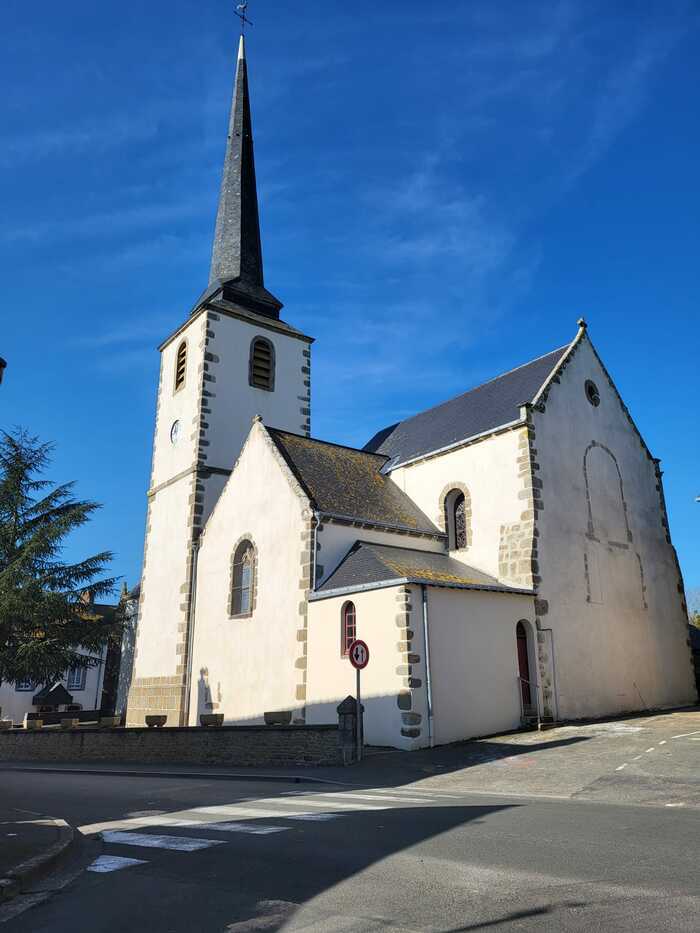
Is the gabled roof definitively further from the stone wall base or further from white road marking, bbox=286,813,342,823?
white road marking, bbox=286,813,342,823

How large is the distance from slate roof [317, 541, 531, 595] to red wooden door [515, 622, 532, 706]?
1.04m

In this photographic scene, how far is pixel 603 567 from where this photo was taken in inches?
842

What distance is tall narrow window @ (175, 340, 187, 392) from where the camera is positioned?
2790 centimetres

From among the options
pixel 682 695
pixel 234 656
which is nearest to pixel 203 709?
pixel 234 656

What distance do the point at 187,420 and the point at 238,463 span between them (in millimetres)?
4563

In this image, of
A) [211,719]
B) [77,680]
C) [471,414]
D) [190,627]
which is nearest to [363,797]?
[211,719]

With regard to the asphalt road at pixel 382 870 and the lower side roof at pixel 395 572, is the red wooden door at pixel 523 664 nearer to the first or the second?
the lower side roof at pixel 395 572

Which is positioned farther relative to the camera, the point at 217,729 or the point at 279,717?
the point at 279,717

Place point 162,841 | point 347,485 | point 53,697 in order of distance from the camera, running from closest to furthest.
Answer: point 162,841 < point 347,485 < point 53,697

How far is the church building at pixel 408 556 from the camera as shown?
16922 millimetres

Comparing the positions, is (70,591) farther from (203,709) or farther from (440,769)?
(440,769)

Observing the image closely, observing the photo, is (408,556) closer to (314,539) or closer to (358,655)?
(314,539)

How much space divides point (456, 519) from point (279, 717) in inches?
324

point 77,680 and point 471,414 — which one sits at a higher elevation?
point 471,414
